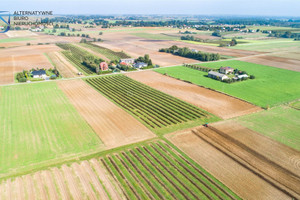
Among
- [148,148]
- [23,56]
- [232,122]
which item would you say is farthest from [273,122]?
Result: [23,56]

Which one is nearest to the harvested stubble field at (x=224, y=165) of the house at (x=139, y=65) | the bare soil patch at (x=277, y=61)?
the house at (x=139, y=65)

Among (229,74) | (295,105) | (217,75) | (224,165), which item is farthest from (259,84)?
(224,165)

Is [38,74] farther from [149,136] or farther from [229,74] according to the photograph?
[229,74]

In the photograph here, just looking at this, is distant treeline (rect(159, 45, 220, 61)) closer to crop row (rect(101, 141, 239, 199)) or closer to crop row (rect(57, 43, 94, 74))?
crop row (rect(57, 43, 94, 74))

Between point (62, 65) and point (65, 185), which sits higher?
point (62, 65)

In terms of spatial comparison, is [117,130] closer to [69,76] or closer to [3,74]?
[69,76]

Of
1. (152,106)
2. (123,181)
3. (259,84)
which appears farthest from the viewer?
(259,84)
